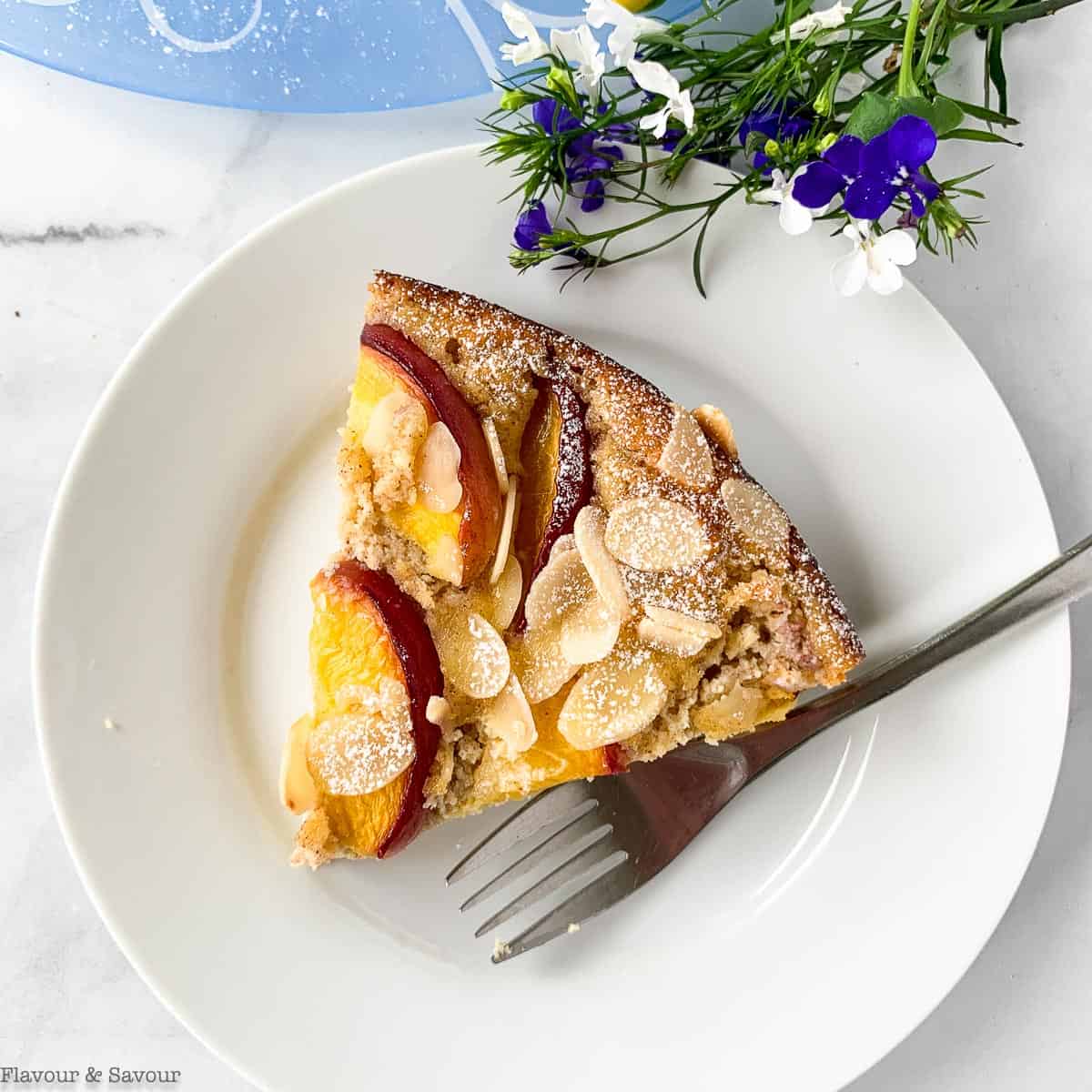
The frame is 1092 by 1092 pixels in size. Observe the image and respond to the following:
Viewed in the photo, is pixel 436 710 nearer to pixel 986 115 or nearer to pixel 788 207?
pixel 788 207

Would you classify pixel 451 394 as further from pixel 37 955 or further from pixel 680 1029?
pixel 37 955

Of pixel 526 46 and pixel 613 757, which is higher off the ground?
pixel 526 46

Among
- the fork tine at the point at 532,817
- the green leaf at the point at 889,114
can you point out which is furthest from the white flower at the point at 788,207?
the fork tine at the point at 532,817

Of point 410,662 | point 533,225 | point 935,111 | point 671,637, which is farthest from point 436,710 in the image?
point 935,111

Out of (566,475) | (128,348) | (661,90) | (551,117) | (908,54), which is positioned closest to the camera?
(908,54)

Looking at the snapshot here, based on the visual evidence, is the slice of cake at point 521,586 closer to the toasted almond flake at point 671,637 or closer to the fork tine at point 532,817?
the toasted almond flake at point 671,637

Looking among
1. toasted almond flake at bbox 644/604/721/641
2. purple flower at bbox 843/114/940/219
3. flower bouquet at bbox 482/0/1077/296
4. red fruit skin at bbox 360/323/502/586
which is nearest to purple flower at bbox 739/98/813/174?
flower bouquet at bbox 482/0/1077/296
